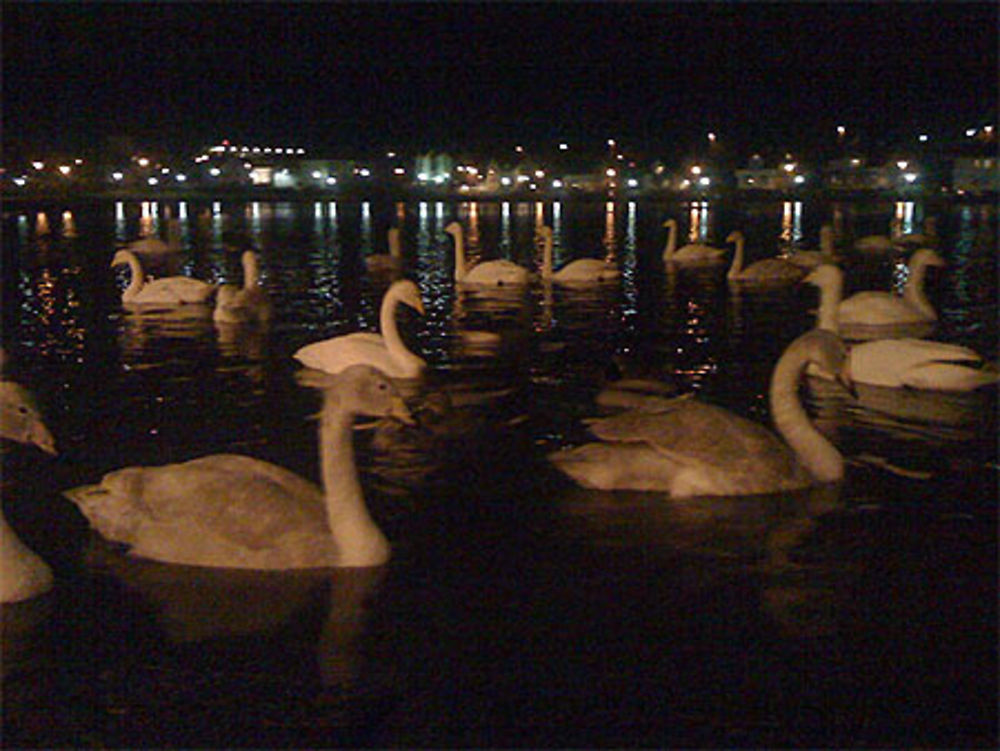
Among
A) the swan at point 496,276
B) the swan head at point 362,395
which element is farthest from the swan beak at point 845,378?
the swan at point 496,276

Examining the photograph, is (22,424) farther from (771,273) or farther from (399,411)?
(771,273)

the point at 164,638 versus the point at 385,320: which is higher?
the point at 385,320

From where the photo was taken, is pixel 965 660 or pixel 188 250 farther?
pixel 188 250

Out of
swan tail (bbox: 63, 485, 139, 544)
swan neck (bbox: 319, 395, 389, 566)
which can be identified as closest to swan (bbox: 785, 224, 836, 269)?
swan neck (bbox: 319, 395, 389, 566)

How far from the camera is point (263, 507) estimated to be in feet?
26.5

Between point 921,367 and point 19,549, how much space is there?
31.9 ft

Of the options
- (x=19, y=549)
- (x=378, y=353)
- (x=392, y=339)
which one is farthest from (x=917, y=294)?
(x=19, y=549)

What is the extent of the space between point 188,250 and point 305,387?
28.3 meters

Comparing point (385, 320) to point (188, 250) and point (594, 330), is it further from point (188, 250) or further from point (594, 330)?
point (188, 250)

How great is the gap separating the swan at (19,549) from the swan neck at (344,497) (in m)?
1.72

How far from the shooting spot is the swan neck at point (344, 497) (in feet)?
26.2

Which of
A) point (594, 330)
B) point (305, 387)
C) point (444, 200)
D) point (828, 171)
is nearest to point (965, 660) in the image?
Result: point (305, 387)

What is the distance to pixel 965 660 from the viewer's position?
23.1 ft

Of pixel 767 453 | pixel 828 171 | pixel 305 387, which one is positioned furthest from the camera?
pixel 828 171
